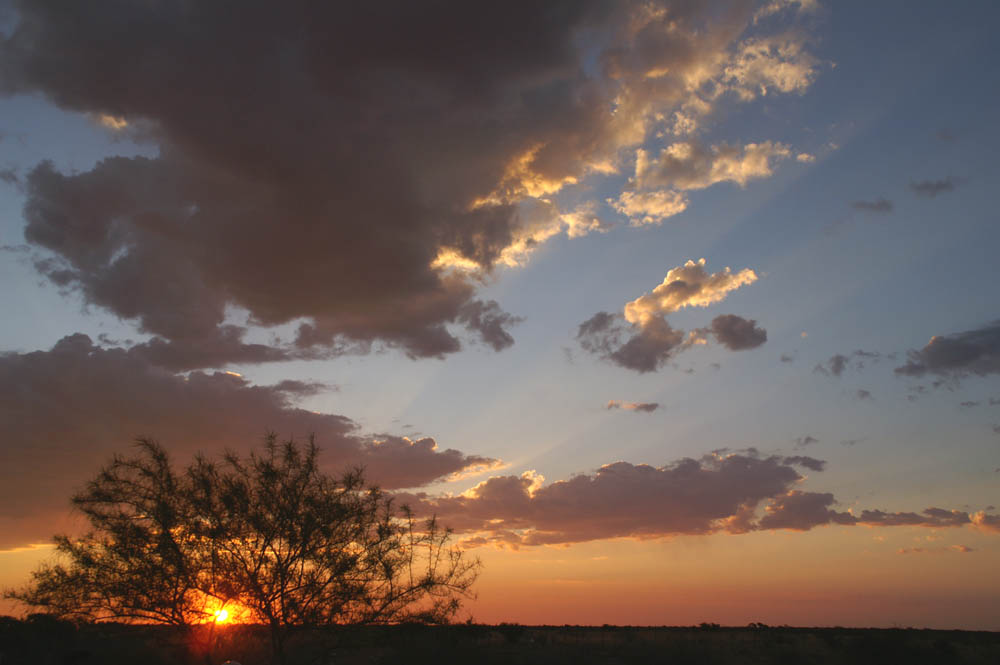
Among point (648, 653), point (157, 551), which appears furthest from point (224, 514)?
point (648, 653)

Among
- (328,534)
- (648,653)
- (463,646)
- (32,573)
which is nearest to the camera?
(32,573)

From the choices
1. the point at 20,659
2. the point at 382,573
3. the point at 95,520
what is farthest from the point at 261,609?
the point at 20,659

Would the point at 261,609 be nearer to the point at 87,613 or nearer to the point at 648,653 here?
the point at 87,613

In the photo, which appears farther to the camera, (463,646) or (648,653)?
(648,653)

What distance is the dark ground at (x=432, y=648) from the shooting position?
2275 centimetres

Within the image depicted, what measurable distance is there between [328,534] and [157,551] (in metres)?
5.47

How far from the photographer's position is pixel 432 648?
49.7 metres

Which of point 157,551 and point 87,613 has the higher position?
point 157,551

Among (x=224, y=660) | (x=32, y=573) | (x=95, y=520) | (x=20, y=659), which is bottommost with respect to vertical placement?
(x=20, y=659)

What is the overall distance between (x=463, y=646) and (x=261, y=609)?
1516 inches

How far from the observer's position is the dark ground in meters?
22.8

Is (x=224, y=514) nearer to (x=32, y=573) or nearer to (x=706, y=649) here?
(x=32, y=573)

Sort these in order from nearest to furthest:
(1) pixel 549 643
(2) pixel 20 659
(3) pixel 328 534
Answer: (3) pixel 328 534 < (2) pixel 20 659 < (1) pixel 549 643

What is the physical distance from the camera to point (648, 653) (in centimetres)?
6125
